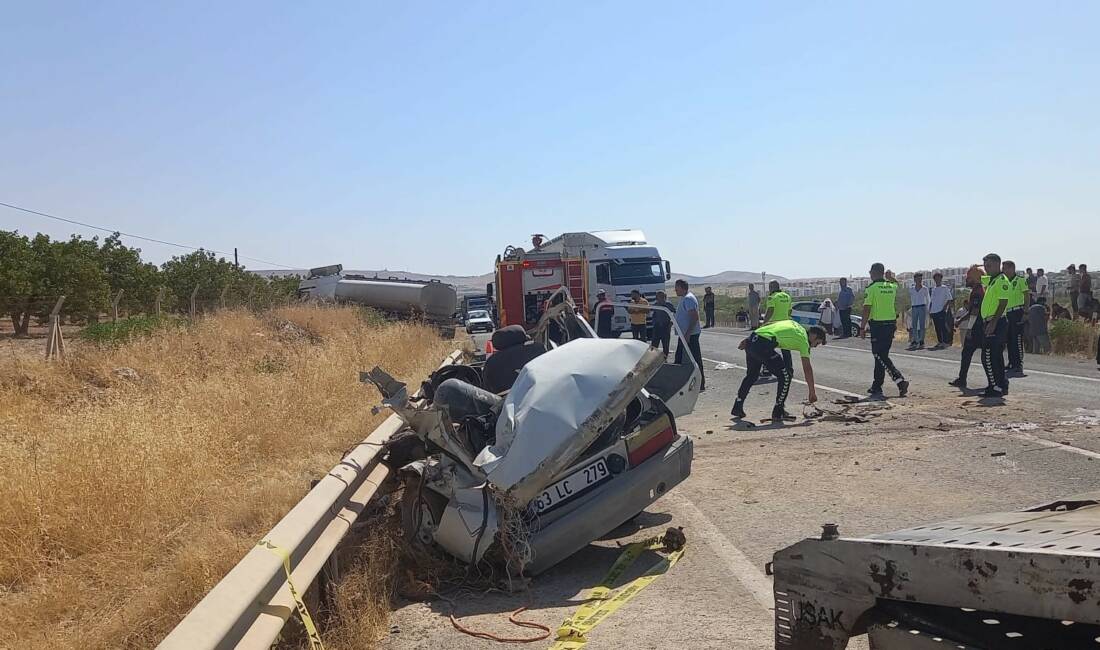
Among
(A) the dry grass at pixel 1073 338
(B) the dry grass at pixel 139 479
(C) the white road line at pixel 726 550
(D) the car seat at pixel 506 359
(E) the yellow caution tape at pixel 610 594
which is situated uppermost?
(D) the car seat at pixel 506 359

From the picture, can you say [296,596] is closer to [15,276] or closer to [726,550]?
[726,550]

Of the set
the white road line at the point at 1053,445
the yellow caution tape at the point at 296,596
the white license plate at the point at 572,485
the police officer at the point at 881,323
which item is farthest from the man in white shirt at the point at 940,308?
the yellow caution tape at the point at 296,596

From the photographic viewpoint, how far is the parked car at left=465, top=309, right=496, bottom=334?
1823 inches

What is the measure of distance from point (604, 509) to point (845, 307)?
77.4 feet

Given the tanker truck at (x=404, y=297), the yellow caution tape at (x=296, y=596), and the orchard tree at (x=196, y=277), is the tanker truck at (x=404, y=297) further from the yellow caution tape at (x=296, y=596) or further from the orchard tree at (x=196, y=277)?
the yellow caution tape at (x=296, y=596)

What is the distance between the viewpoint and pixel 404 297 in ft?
118

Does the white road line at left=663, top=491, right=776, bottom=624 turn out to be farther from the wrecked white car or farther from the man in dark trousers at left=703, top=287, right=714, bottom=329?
the man in dark trousers at left=703, top=287, right=714, bottom=329

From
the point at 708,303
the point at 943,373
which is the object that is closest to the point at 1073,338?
the point at 943,373

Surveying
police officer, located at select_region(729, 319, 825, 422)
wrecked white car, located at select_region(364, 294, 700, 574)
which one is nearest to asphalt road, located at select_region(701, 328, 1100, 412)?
police officer, located at select_region(729, 319, 825, 422)

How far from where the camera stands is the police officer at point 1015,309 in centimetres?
1266

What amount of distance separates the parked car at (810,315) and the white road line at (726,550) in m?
22.8

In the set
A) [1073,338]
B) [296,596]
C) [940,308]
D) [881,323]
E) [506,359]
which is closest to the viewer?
[296,596]

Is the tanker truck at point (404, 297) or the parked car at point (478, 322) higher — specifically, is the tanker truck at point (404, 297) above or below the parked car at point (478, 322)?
above

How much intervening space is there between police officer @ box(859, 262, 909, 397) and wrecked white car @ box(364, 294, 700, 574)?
24.7 ft
